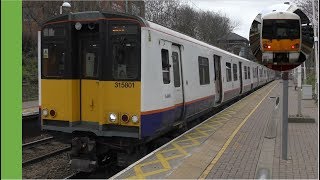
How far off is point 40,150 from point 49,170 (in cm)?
266

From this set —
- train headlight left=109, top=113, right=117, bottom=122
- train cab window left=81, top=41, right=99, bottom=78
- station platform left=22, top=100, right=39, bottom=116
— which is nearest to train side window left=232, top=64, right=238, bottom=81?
station platform left=22, top=100, right=39, bottom=116

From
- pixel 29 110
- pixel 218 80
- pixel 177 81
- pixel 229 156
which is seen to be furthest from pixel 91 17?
pixel 29 110

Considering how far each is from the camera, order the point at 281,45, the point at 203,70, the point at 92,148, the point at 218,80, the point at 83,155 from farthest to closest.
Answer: the point at 218,80, the point at 203,70, the point at 83,155, the point at 92,148, the point at 281,45

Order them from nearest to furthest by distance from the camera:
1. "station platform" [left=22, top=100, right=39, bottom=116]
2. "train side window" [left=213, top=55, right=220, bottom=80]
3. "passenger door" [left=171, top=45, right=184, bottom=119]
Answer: "passenger door" [left=171, top=45, right=184, bottom=119] < "train side window" [left=213, top=55, right=220, bottom=80] < "station platform" [left=22, top=100, right=39, bottom=116]

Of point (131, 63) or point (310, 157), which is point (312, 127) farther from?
point (131, 63)

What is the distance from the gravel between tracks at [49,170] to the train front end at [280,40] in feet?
17.0

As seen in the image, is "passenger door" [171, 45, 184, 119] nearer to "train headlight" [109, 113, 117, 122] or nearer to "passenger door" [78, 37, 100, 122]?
"passenger door" [78, 37, 100, 122]

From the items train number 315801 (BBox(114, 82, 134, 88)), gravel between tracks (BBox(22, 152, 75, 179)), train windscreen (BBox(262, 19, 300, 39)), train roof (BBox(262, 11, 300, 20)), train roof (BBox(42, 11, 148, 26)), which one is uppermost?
train roof (BBox(42, 11, 148, 26))

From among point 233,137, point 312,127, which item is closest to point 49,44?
point 233,137

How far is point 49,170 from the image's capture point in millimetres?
10406

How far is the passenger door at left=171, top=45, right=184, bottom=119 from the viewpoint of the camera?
1069 cm

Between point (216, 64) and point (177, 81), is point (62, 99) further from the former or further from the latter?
point (216, 64)

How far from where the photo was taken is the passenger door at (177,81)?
35.1 ft

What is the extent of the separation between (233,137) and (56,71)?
15.5 feet
